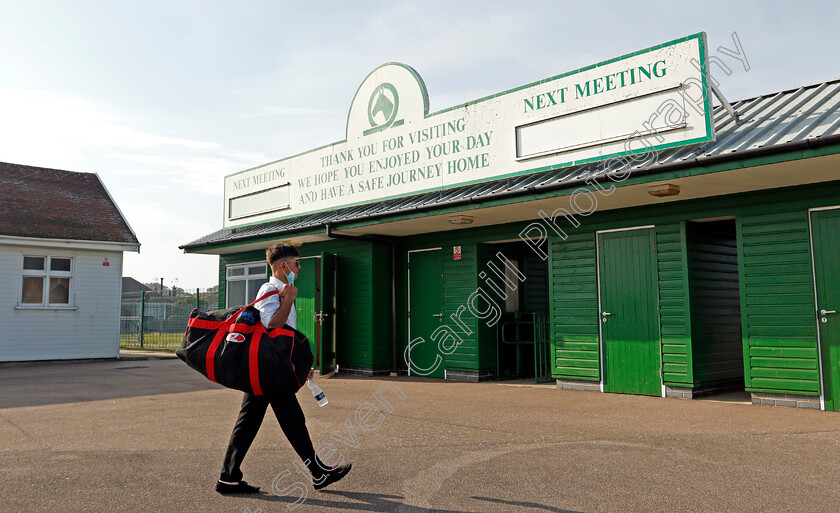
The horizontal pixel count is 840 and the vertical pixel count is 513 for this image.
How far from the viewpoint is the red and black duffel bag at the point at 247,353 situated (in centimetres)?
389

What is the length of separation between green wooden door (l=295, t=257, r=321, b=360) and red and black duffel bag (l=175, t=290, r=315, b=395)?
8.19m

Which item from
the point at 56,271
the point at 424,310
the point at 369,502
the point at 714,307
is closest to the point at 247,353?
the point at 369,502

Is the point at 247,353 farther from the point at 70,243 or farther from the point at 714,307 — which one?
the point at 70,243

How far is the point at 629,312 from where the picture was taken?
28.8 feet

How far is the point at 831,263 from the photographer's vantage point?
7.18m

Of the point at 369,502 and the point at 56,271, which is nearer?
the point at 369,502

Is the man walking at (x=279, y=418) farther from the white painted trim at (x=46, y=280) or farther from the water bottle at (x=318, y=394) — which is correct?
the white painted trim at (x=46, y=280)

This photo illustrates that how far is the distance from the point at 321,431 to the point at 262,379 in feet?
8.17

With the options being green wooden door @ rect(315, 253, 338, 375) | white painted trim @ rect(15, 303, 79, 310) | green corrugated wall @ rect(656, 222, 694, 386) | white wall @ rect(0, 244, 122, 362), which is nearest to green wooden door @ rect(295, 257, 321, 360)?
green wooden door @ rect(315, 253, 338, 375)

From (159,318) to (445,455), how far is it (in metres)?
17.3

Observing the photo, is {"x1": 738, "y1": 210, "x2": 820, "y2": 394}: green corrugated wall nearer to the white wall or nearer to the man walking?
the man walking

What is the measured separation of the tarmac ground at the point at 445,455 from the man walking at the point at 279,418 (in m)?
0.11

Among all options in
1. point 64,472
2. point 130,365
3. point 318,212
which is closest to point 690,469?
point 64,472

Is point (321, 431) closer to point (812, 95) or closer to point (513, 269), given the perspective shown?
point (513, 269)
